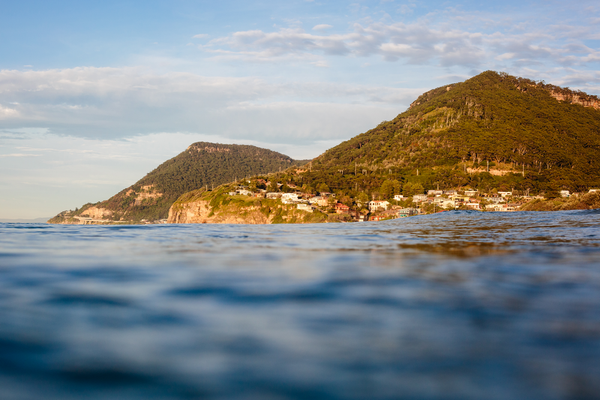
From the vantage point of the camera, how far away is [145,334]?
311 centimetres

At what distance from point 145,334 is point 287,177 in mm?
188143

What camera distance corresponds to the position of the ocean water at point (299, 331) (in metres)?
2.27

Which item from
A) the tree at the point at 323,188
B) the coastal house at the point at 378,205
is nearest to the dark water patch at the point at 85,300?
the coastal house at the point at 378,205

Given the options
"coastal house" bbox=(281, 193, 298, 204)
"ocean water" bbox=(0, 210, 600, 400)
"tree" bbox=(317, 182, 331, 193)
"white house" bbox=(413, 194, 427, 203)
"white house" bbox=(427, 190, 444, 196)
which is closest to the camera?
"ocean water" bbox=(0, 210, 600, 400)

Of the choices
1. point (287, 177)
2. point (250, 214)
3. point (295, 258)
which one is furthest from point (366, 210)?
point (295, 258)

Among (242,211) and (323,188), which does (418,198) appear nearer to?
(323,188)

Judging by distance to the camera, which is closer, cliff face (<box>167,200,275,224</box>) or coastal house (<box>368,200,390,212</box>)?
coastal house (<box>368,200,390,212</box>)

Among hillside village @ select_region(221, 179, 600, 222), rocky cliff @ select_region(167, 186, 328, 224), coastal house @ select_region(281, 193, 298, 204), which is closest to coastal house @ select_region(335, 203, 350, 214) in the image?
hillside village @ select_region(221, 179, 600, 222)

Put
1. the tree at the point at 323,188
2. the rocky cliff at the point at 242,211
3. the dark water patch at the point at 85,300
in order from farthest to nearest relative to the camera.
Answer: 1. the tree at the point at 323,188
2. the rocky cliff at the point at 242,211
3. the dark water patch at the point at 85,300

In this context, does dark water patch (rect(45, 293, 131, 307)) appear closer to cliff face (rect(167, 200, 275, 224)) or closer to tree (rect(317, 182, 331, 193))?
cliff face (rect(167, 200, 275, 224))

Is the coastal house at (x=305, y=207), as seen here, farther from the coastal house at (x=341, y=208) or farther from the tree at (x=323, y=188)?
the tree at (x=323, y=188)

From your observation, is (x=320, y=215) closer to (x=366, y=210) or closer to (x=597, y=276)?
(x=366, y=210)

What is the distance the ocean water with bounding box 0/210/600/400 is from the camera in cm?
227

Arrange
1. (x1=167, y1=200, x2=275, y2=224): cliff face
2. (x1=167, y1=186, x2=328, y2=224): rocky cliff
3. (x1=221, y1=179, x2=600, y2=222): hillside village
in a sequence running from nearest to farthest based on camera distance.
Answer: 1. (x1=221, y1=179, x2=600, y2=222): hillside village
2. (x1=167, y1=186, x2=328, y2=224): rocky cliff
3. (x1=167, y1=200, x2=275, y2=224): cliff face
